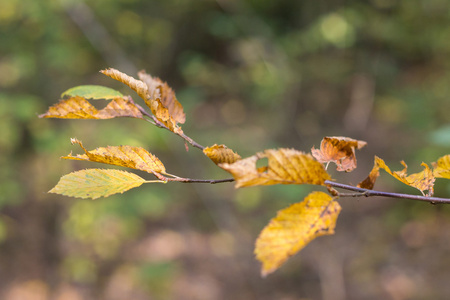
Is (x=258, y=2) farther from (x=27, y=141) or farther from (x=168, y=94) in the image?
(x=168, y=94)

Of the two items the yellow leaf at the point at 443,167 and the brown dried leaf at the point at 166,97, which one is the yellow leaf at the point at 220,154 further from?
the yellow leaf at the point at 443,167

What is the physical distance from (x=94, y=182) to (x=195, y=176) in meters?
3.22

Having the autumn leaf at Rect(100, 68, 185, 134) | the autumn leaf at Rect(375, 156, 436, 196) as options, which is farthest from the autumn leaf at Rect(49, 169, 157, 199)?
the autumn leaf at Rect(375, 156, 436, 196)

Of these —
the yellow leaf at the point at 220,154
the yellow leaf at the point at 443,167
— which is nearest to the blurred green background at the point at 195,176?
the yellow leaf at the point at 220,154

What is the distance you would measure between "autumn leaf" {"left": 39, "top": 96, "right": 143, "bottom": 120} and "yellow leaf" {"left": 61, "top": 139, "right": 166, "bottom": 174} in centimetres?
6

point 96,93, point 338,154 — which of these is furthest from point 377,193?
point 96,93

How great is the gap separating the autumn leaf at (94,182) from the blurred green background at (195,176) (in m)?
2.32

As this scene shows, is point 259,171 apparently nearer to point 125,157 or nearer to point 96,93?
point 125,157

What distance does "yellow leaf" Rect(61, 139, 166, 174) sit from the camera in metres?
0.53

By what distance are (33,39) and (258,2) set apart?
3.69 m

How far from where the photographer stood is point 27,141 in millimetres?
3518

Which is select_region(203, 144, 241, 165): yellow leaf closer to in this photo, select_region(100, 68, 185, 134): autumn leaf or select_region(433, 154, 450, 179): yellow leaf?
select_region(100, 68, 185, 134): autumn leaf

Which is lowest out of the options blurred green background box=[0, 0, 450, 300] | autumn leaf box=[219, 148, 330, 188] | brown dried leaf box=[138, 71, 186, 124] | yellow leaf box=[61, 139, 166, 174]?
autumn leaf box=[219, 148, 330, 188]

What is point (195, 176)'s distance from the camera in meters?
3.79
